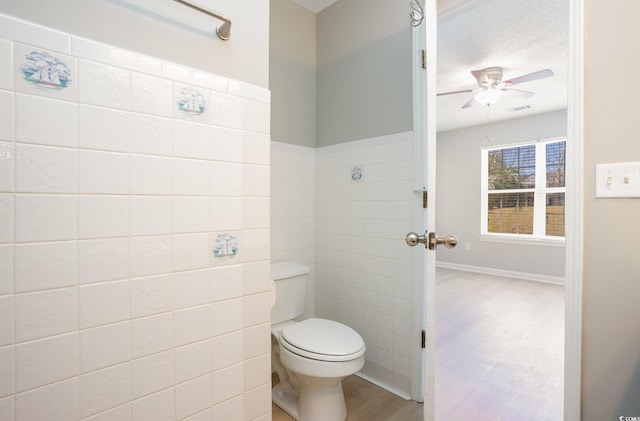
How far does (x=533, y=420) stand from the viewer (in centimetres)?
160

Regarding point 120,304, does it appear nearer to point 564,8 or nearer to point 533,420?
point 533,420

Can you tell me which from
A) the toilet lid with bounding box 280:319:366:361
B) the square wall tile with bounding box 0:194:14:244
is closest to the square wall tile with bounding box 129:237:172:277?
the square wall tile with bounding box 0:194:14:244

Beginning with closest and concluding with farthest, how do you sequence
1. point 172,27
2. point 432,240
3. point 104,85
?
point 104,85, point 172,27, point 432,240

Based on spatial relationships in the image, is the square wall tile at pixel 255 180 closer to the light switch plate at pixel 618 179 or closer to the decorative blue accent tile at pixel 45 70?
the decorative blue accent tile at pixel 45 70

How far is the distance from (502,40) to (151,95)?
2.81 m

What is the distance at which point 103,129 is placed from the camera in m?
0.79

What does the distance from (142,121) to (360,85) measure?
1544mm

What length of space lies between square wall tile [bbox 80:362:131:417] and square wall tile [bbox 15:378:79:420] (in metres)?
0.02

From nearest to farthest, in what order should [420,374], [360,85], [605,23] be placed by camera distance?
[605,23] → [420,374] → [360,85]

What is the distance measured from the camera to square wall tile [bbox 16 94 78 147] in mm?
689

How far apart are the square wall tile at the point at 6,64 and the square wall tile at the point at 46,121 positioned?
30mm

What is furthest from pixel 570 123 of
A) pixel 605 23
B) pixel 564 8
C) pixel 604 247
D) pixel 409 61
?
pixel 564 8

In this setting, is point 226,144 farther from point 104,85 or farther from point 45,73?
point 45,73

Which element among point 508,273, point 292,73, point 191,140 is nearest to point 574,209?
point 191,140
